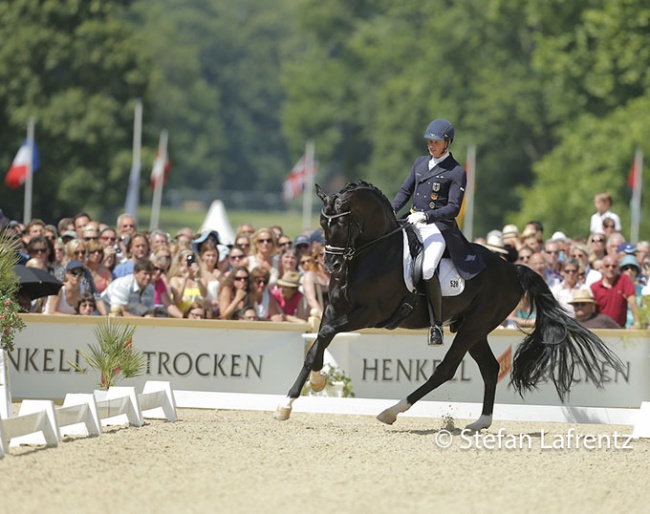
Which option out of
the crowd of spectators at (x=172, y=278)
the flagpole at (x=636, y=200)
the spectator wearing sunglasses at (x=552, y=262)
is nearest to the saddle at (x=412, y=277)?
the crowd of spectators at (x=172, y=278)

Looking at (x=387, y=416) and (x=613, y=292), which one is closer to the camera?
(x=387, y=416)

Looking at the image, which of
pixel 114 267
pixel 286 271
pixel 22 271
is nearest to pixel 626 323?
pixel 286 271

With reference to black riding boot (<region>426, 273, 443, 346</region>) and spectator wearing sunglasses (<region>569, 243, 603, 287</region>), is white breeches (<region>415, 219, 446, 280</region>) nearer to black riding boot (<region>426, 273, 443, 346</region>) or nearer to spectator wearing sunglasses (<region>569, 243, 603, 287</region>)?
black riding boot (<region>426, 273, 443, 346</region>)

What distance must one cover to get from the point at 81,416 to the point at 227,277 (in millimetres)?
4811

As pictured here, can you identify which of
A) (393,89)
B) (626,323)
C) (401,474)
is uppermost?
(393,89)

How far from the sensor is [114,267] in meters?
16.5

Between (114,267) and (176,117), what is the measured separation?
307ft

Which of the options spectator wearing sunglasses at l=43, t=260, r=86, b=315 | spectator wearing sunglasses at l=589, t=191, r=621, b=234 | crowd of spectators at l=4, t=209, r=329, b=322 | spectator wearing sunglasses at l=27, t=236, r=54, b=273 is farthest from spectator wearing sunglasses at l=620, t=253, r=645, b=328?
spectator wearing sunglasses at l=27, t=236, r=54, b=273

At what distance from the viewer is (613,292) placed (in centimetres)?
1656

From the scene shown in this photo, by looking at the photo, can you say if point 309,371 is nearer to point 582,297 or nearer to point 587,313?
point 582,297

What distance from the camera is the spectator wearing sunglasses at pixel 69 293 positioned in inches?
603

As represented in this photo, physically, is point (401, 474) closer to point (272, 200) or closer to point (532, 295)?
point (532, 295)

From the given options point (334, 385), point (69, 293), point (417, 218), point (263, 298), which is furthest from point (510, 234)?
point (417, 218)

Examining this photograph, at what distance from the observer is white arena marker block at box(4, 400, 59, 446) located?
10.4 metres
